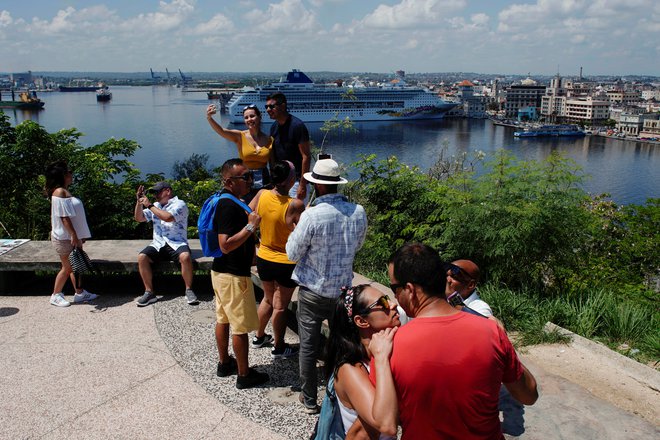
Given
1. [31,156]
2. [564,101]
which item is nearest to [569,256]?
[31,156]

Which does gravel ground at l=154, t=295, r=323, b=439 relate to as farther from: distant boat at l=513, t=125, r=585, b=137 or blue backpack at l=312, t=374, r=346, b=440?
distant boat at l=513, t=125, r=585, b=137

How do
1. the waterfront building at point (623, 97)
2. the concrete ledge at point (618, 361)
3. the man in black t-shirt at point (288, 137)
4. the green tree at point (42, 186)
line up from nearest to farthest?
the concrete ledge at point (618, 361), the man in black t-shirt at point (288, 137), the green tree at point (42, 186), the waterfront building at point (623, 97)

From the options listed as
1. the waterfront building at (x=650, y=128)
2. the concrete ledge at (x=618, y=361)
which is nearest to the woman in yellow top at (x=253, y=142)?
the concrete ledge at (x=618, y=361)

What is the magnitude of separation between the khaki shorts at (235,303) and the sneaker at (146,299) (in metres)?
1.31

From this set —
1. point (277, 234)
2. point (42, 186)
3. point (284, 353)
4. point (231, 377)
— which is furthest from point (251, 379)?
point (42, 186)

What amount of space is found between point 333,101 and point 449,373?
57586mm

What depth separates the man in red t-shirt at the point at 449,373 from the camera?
1.37 meters

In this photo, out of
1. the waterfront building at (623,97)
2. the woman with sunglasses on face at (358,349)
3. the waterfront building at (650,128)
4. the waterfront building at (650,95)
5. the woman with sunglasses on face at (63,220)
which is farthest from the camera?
the waterfront building at (650,95)

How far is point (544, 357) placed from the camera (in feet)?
10.1

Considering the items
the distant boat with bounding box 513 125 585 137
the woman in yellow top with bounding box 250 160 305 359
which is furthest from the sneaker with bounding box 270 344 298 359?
the distant boat with bounding box 513 125 585 137

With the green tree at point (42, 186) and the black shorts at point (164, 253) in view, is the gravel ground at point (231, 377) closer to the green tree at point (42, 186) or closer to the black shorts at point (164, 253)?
the black shorts at point (164, 253)

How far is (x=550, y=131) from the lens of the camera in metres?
65.1

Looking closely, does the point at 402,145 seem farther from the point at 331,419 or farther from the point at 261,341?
the point at 331,419

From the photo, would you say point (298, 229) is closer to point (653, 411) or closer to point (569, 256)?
point (653, 411)
